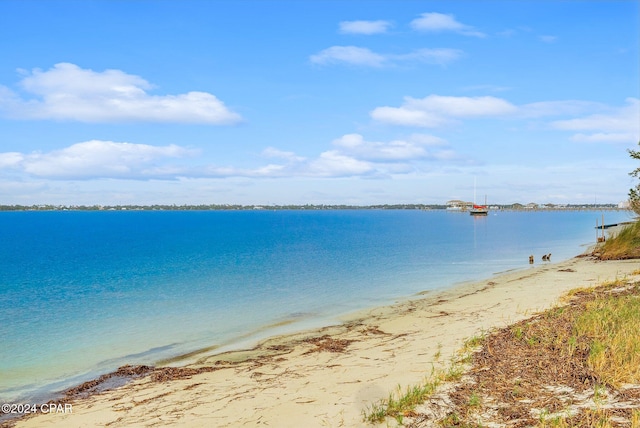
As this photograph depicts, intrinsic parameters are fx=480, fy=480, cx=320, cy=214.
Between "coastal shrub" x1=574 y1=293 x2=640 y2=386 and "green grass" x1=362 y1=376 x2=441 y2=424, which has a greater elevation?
"coastal shrub" x1=574 y1=293 x2=640 y2=386

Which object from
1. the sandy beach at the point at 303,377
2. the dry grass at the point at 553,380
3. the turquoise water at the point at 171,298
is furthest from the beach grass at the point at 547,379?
the turquoise water at the point at 171,298

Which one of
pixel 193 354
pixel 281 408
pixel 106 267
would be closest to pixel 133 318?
pixel 193 354

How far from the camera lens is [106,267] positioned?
4156cm

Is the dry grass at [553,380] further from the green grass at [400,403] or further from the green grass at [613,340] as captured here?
the green grass at [400,403]

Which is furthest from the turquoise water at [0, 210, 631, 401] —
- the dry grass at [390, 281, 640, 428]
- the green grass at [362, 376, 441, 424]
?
the dry grass at [390, 281, 640, 428]

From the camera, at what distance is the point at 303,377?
10.8m

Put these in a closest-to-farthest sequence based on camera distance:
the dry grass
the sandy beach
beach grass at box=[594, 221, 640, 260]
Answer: the dry grass → the sandy beach → beach grass at box=[594, 221, 640, 260]

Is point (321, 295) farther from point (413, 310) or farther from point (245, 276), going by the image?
point (245, 276)

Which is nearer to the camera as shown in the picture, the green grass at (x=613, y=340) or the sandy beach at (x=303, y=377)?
the green grass at (x=613, y=340)

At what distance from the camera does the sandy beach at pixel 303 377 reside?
858 centimetres

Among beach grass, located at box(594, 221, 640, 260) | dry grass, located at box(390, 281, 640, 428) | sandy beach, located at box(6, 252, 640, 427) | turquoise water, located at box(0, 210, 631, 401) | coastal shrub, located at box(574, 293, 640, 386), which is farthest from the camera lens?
beach grass, located at box(594, 221, 640, 260)

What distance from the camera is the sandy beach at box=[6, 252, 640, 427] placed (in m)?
8.58

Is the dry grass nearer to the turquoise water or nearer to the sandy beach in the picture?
the sandy beach

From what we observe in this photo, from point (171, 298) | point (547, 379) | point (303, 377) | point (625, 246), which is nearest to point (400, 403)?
point (547, 379)
